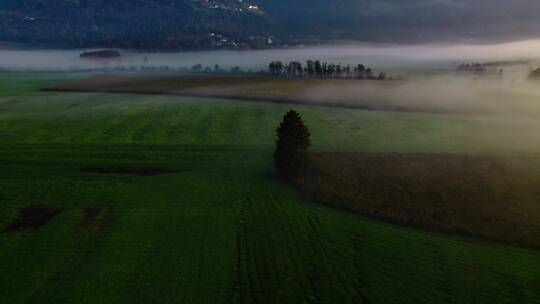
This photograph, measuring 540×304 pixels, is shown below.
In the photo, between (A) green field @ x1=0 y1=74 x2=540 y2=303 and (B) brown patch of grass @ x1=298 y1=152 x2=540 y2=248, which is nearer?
(A) green field @ x1=0 y1=74 x2=540 y2=303

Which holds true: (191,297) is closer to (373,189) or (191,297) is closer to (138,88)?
(373,189)

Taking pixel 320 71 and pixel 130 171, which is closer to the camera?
pixel 130 171

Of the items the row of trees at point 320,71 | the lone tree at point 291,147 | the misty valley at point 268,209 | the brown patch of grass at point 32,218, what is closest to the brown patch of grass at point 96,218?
the misty valley at point 268,209

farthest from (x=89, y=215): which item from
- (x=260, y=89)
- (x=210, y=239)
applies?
(x=260, y=89)

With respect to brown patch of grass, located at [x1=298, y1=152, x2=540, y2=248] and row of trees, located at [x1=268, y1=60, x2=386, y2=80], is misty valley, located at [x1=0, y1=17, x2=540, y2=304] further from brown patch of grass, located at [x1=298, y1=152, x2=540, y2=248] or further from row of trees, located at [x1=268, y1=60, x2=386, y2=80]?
row of trees, located at [x1=268, y1=60, x2=386, y2=80]

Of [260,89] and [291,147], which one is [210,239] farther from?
[260,89]

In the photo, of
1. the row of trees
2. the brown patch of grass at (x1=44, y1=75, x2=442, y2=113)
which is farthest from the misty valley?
the row of trees
